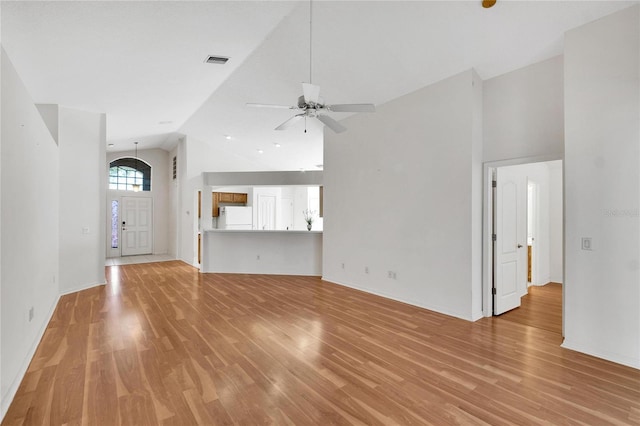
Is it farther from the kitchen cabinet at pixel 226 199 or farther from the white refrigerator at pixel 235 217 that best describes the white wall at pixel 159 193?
the white refrigerator at pixel 235 217

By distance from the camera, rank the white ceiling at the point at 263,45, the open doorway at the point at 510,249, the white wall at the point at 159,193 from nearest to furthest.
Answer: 1. the white ceiling at the point at 263,45
2. the open doorway at the point at 510,249
3. the white wall at the point at 159,193

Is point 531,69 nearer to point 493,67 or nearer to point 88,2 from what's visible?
point 493,67

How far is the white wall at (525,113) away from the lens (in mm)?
3529

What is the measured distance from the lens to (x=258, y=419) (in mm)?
2049

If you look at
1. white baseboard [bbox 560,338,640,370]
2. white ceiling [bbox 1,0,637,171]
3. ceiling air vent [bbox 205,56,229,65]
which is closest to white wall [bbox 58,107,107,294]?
white ceiling [bbox 1,0,637,171]

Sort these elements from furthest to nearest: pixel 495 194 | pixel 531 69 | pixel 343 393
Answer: pixel 495 194 < pixel 531 69 < pixel 343 393

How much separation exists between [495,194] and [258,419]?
12.6 feet

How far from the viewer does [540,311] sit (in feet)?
14.4

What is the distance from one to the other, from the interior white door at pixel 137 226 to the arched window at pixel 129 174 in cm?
48

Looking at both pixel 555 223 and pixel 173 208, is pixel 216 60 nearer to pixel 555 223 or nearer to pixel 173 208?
pixel 173 208

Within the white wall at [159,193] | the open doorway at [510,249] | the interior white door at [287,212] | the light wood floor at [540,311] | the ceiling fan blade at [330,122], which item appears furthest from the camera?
the white wall at [159,193]

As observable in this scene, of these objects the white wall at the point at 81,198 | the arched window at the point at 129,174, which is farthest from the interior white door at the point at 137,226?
the white wall at the point at 81,198

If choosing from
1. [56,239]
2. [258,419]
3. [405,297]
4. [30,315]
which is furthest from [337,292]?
[56,239]

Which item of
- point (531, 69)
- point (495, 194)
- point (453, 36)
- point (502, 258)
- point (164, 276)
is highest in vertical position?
point (453, 36)
